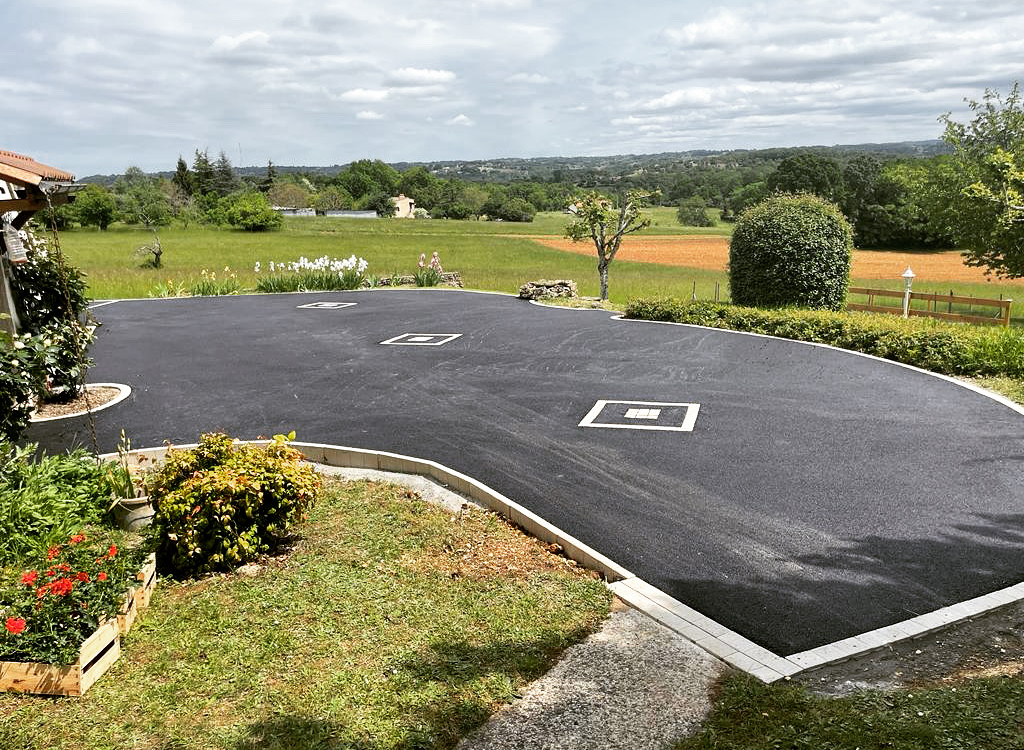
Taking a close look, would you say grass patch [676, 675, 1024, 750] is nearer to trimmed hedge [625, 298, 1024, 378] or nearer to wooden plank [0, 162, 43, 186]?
wooden plank [0, 162, 43, 186]

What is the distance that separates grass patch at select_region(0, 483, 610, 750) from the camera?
424 centimetres

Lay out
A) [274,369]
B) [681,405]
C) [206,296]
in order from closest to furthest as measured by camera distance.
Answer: [681,405] < [274,369] < [206,296]

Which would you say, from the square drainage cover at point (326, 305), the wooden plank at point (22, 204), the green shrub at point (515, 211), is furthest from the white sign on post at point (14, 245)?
the green shrub at point (515, 211)

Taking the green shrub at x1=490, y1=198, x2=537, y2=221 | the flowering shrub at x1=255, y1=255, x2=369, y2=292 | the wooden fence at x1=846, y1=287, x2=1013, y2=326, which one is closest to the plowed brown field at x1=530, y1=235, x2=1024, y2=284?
the wooden fence at x1=846, y1=287, x2=1013, y2=326

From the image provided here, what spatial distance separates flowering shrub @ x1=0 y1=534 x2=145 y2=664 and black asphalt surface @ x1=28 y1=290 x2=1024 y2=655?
3.93 metres

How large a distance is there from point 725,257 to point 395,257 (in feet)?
81.4

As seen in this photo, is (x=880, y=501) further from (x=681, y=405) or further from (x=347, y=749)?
(x=347, y=749)

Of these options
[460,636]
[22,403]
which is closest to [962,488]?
[460,636]

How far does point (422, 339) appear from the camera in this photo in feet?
56.8

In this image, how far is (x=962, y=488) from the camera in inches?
316

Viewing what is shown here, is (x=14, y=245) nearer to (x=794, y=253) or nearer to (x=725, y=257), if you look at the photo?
(x=794, y=253)

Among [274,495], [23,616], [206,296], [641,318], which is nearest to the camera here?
[23,616]

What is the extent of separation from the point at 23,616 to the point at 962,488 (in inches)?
350

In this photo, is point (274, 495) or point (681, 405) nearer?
point (274, 495)
